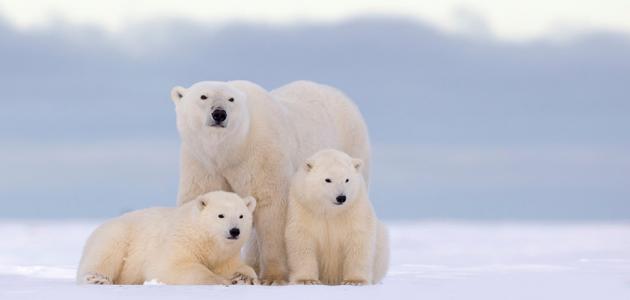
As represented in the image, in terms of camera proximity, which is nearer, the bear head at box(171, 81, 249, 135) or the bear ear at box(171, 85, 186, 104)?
the bear head at box(171, 81, 249, 135)

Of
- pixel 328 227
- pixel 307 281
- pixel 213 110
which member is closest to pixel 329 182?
pixel 328 227

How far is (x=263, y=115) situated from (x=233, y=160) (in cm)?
55

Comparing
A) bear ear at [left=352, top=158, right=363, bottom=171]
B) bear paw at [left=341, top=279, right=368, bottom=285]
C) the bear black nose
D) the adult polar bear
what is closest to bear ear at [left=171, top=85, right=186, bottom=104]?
the adult polar bear

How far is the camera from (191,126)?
9.68 meters

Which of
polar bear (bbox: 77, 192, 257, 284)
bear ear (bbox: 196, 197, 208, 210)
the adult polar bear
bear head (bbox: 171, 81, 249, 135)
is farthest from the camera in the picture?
the adult polar bear

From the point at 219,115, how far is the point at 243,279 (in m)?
1.42

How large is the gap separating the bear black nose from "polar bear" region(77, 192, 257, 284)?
0.64m

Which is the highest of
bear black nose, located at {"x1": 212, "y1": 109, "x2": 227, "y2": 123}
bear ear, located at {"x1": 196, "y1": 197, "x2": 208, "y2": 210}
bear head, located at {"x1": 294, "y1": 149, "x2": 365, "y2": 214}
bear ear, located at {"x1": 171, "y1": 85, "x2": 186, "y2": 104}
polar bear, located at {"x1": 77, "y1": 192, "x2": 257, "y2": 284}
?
bear ear, located at {"x1": 171, "y1": 85, "x2": 186, "y2": 104}

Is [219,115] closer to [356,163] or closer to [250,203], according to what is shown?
[250,203]

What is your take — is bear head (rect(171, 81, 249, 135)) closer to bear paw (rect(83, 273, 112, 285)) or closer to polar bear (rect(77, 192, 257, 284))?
polar bear (rect(77, 192, 257, 284))

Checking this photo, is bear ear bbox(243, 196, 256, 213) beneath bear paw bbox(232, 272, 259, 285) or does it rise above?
above

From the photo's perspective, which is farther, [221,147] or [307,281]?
[221,147]

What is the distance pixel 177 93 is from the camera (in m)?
9.96

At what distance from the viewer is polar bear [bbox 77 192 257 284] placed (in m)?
9.19
